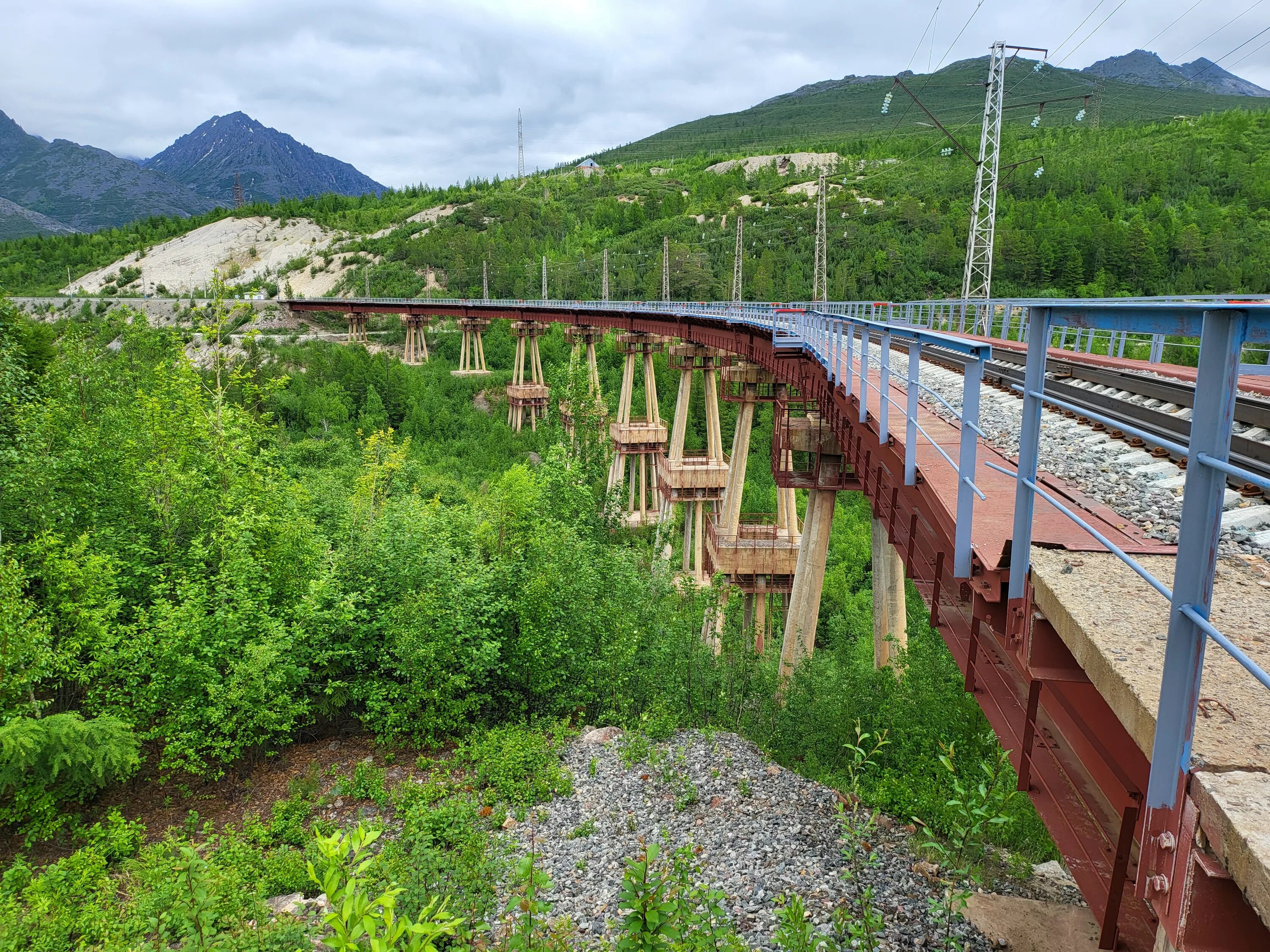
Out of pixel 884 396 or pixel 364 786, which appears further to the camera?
pixel 364 786

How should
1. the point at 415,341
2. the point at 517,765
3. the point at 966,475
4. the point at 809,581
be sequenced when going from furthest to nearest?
the point at 415,341 < the point at 809,581 < the point at 517,765 < the point at 966,475

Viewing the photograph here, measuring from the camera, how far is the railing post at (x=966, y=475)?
3532 millimetres

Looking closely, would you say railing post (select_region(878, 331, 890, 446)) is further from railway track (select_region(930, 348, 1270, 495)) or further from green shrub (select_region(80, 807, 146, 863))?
green shrub (select_region(80, 807, 146, 863))

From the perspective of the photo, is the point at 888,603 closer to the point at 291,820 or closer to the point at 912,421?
the point at 912,421

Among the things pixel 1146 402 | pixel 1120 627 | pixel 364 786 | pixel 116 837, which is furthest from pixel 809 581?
pixel 1120 627

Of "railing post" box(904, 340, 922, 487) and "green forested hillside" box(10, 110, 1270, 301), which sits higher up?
"green forested hillside" box(10, 110, 1270, 301)

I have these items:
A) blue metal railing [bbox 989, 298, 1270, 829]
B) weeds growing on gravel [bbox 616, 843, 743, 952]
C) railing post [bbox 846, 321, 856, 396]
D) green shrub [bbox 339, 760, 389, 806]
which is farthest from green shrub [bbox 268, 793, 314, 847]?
blue metal railing [bbox 989, 298, 1270, 829]

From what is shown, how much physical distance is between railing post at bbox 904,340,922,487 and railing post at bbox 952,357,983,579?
3.56ft

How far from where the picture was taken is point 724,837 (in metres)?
7.22

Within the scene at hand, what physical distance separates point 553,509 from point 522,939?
51.2 ft

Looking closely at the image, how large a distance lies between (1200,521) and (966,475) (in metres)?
1.95

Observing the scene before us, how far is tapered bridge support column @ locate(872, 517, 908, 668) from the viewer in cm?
1300

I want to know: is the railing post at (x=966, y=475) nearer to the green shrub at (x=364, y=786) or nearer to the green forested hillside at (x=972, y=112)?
the green shrub at (x=364, y=786)

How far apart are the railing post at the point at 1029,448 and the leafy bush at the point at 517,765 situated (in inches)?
269
